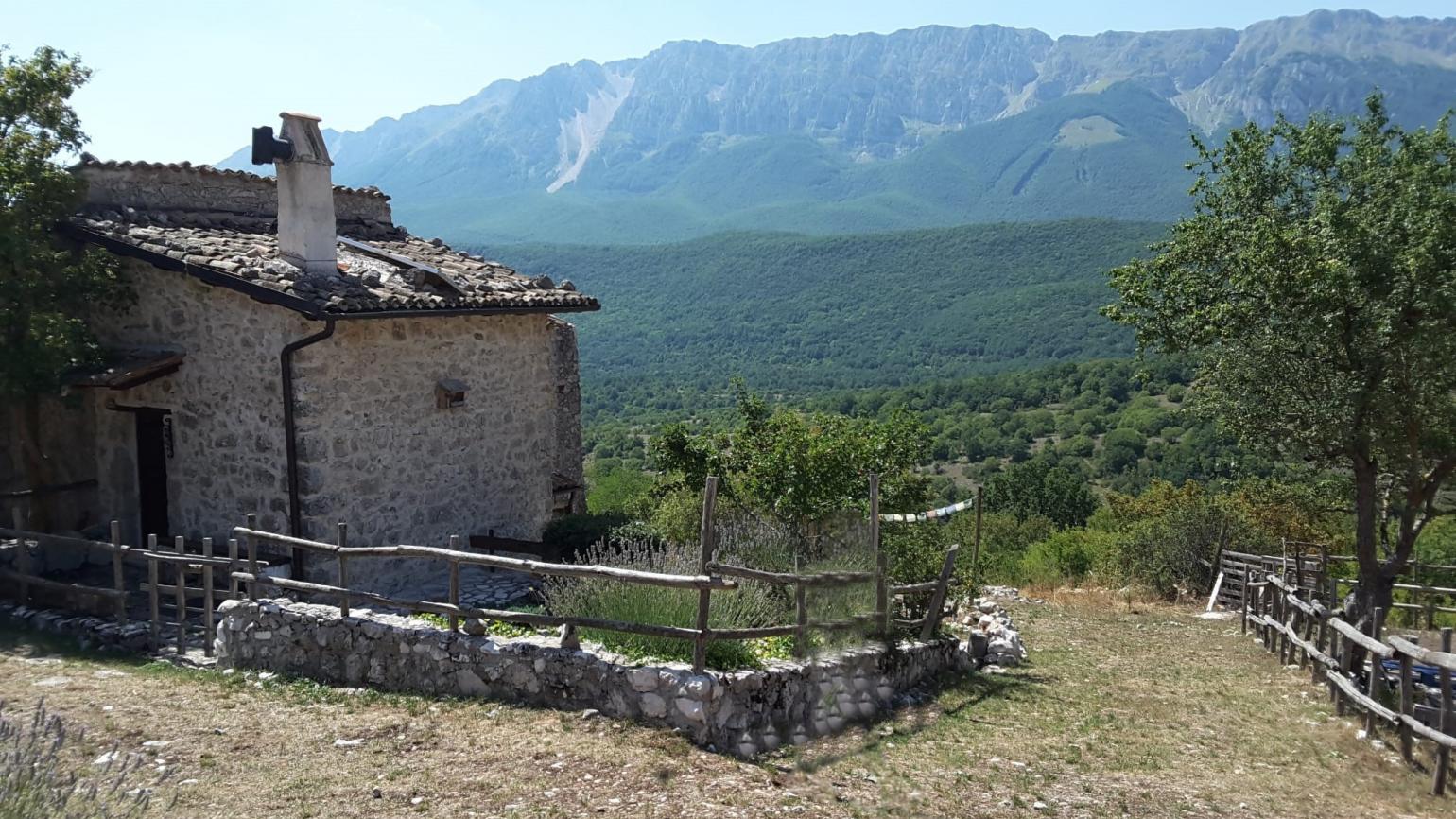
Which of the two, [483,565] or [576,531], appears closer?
[483,565]

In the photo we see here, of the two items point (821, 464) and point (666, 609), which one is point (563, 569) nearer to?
point (666, 609)

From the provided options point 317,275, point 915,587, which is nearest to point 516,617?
point 915,587

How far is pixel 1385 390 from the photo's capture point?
11.8 m

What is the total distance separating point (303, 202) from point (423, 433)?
9.02 feet

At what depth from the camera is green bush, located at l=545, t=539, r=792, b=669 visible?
8047 mm

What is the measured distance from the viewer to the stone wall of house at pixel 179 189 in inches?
516

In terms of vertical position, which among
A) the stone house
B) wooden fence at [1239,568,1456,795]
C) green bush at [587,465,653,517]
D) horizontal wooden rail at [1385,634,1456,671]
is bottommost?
green bush at [587,465,653,517]

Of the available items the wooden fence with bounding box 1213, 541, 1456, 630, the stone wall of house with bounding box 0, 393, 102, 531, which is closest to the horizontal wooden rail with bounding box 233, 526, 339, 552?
the stone wall of house with bounding box 0, 393, 102, 531

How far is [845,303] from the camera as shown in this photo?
105562 mm

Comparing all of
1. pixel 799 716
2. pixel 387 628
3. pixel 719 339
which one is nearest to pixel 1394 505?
pixel 799 716

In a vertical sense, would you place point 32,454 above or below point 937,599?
above

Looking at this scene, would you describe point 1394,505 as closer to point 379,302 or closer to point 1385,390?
point 1385,390

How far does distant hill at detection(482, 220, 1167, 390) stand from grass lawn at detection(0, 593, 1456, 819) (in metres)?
70.6

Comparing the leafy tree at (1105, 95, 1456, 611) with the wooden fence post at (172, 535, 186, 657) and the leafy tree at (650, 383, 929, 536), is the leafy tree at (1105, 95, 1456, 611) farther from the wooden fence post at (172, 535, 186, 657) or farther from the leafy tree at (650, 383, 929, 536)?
the wooden fence post at (172, 535, 186, 657)
